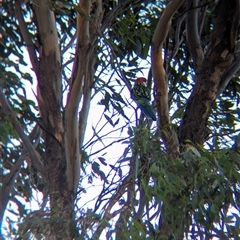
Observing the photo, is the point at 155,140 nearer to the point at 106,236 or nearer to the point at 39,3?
the point at 106,236

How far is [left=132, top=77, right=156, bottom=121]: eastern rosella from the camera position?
12.3ft

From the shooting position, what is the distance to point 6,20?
4949 mm

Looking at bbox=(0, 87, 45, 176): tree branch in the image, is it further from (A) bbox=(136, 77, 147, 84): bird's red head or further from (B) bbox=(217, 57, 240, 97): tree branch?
(B) bbox=(217, 57, 240, 97): tree branch

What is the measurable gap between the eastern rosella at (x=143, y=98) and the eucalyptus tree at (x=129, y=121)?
56mm

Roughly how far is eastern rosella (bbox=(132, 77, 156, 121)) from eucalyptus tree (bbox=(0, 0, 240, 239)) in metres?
0.06

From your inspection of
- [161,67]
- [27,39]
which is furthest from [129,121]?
[27,39]

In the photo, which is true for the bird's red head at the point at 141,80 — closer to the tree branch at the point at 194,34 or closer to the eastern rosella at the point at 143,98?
the eastern rosella at the point at 143,98

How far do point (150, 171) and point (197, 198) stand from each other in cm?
25

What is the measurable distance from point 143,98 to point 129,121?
2.06 feet

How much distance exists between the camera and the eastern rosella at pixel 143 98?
148 inches

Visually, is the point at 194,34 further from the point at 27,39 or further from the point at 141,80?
the point at 27,39

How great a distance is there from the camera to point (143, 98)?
3.88 m

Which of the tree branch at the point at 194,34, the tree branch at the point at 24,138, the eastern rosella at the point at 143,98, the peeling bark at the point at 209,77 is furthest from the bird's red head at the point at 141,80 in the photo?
the tree branch at the point at 24,138

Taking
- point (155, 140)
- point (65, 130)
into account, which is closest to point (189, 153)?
point (155, 140)
